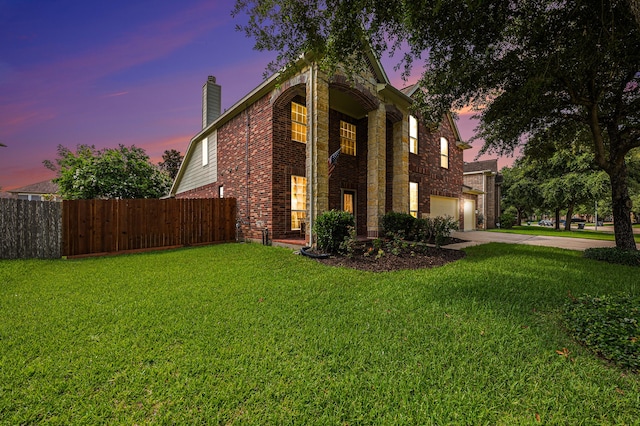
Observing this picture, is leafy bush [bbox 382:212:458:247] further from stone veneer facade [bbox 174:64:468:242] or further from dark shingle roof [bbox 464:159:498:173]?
dark shingle roof [bbox 464:159:498:173]

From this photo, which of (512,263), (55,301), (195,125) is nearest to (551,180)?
(512,263)

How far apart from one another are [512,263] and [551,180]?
1971 centimetres

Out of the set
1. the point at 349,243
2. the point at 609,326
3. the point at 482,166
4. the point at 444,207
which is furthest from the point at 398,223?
the point at 482,166

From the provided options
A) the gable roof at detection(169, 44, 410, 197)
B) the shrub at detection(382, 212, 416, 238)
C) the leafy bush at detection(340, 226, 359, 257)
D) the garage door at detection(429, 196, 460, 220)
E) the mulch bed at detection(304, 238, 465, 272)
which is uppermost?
the gable roof at detection(169, 44, 410, 197)

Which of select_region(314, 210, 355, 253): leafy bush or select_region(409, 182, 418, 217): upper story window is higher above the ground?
select_region(409, 182, 418, 217): upper story window

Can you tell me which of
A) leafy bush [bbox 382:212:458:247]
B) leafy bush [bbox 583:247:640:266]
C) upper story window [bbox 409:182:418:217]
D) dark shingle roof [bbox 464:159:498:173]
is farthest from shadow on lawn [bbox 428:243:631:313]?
dark shingle roof [bbox 464:159:498:173]

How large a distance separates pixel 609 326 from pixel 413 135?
11.6 meters

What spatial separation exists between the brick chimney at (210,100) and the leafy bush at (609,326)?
15953mm

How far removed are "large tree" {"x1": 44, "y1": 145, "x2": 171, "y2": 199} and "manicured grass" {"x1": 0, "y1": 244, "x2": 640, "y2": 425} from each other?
10.8m

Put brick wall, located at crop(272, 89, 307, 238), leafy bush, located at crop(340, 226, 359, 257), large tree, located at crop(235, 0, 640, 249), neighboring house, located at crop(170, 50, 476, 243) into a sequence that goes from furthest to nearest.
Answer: brick wall, located at crop(272, 89, 307, 238), neighboring house, located at crop(170, 50, 476, 243), leafy bush, located at crop(340, 226, 359, 257), large tree, located at crop(235, 0, 640, 249)

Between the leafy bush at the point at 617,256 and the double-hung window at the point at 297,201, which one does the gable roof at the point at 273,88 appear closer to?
the double-hung window at the point at 297,201

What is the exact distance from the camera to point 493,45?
5711 millimetres

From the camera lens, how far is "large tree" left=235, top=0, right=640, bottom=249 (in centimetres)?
457

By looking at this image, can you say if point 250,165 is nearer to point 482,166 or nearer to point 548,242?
point 548,242
